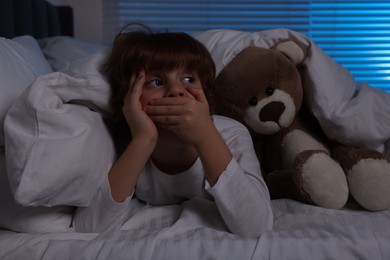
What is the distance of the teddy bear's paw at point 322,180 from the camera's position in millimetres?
858

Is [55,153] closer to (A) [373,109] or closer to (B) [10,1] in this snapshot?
(A) [373,109]

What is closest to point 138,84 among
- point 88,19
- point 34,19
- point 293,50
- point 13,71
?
point 13,71

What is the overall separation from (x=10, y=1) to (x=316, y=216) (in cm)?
122

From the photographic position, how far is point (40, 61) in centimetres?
102

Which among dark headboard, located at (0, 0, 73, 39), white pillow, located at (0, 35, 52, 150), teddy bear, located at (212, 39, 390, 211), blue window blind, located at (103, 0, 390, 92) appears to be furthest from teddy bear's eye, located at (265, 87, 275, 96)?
blue window blind, located at (103, 0, 390, 92)

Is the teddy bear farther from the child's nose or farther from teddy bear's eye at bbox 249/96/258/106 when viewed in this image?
the child's nose

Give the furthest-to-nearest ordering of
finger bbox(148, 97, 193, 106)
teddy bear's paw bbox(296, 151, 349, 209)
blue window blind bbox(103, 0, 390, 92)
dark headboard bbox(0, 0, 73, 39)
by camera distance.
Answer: blue window blind bbox(103, 0, 390, 92)
dark headboard bbox(0, 0, 73, 39)
teddy bear's paw bbox(296, 151, 349, 209)
finger bbox(148, 97, 193, 106)

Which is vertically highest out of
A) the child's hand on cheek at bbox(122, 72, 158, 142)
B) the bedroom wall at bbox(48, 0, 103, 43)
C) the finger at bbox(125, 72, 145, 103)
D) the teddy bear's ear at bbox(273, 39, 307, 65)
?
the teddy bear's ear at bbox(273, 39, 307, 65)

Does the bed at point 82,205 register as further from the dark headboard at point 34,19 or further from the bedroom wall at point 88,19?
the bedroom wall at point 88,19

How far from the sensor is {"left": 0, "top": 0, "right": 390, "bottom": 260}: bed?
2.11 ft

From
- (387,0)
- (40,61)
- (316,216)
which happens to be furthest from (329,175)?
(387,0)

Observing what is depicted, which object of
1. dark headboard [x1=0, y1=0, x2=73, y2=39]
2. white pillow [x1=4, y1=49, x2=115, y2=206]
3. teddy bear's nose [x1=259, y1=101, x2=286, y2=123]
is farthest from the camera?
dark headboard [x1=0, y1=0, x2=73, y2=39]

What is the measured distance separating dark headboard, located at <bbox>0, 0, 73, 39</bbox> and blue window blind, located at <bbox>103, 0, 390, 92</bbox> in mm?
264

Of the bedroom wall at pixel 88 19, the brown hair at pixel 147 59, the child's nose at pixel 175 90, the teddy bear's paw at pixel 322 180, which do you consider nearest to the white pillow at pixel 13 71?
the brown hair at pixel 147 59
